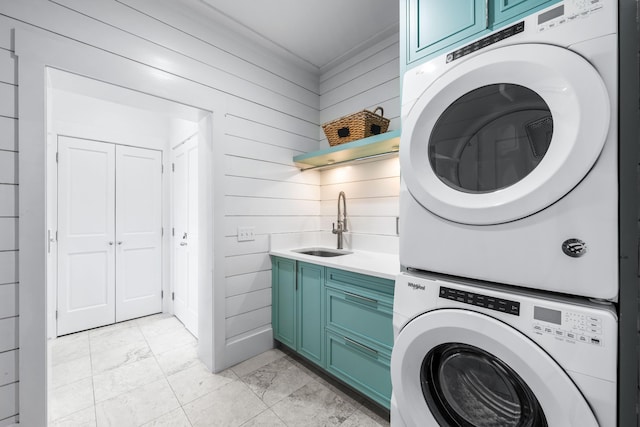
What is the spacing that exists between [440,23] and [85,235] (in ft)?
11.5

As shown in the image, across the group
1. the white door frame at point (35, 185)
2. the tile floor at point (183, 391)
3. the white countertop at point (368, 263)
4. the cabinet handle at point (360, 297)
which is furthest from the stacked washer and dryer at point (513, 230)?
the white door frame at point (35, 185)

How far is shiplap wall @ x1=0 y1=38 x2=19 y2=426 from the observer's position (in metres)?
1.32

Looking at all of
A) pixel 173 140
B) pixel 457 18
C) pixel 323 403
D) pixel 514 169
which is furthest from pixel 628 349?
pixel 173 140

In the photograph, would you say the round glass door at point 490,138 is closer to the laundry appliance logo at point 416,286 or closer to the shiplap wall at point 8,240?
the laundry appliance logo at point 416,286

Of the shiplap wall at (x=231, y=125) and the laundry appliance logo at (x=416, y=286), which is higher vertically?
the shiplap wall at (x=231, y=125)

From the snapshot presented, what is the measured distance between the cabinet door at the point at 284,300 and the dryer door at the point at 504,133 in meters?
1.42

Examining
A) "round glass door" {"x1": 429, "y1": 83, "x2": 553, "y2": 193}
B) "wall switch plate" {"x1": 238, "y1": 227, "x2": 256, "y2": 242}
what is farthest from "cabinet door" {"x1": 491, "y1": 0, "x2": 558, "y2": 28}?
"wall switch plate" {"x1": 238, "y1": 227, "x2": 256, "y2": 242}

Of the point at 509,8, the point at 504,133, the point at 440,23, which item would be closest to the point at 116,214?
the point at 440,23

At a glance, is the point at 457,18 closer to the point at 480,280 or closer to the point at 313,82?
the point at 480,280

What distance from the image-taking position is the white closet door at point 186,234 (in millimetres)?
2703

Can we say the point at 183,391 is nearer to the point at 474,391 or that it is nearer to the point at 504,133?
the point at 474,391

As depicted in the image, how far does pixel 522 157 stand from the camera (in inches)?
34.8

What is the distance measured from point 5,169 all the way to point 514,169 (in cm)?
223

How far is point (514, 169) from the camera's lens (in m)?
0.90
